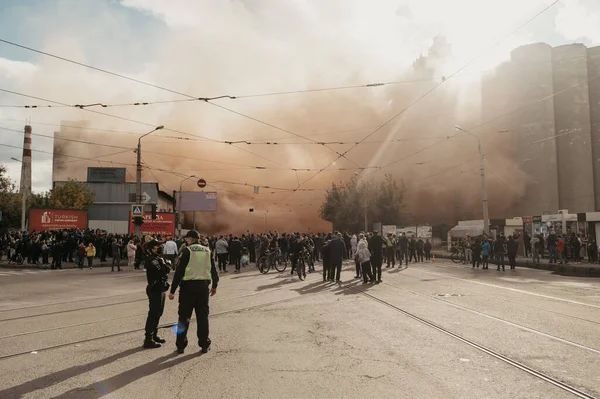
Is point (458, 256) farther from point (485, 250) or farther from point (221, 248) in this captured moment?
point (221, 248)

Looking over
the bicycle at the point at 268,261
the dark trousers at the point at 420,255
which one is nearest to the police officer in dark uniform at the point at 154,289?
the bicycle at the point at 268,261

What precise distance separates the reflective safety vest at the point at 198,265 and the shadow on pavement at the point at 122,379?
103 cm

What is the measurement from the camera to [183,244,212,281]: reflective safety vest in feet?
21.9

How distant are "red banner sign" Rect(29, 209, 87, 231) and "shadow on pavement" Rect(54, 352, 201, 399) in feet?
110

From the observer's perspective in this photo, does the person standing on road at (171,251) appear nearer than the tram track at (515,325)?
No

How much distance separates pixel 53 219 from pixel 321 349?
34805 millimetres

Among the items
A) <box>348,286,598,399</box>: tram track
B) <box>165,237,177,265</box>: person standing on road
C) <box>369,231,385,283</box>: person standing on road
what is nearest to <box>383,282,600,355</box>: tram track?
<box>348,286,598,399</box>: tram track

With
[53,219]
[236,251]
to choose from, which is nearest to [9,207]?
[53,219]

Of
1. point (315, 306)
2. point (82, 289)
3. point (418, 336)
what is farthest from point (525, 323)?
point (82, 289)

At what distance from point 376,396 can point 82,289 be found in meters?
13.4

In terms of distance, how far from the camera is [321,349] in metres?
6.56

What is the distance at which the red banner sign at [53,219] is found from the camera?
1395 inches

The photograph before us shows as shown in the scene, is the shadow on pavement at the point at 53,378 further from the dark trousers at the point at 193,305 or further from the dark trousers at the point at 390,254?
the dark trousers at the point at 390,254

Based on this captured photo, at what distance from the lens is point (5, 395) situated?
15.6 feet
